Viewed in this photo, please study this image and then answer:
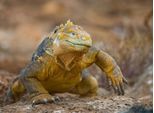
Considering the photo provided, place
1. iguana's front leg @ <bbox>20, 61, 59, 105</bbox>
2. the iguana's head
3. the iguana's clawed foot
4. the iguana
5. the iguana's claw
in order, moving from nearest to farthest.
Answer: the iguana's head < the iguana < the iguana's clawed foot < iguana's front leg @ <bbox>20, 61, 59, 105</bbox> < the iguana's claw

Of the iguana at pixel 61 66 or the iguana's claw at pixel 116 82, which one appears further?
the iguana's claw at pixel 116 82

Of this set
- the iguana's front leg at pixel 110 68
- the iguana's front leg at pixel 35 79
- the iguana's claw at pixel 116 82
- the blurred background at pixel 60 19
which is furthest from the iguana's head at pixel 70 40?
the blurred background at pixel 60 19

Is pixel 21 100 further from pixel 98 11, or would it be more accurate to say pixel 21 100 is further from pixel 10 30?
pixel 98 11

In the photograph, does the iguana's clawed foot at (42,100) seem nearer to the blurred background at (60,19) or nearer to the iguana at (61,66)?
the iguana at (61,66)

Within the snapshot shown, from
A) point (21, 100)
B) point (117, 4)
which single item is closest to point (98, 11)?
point (117, 4)

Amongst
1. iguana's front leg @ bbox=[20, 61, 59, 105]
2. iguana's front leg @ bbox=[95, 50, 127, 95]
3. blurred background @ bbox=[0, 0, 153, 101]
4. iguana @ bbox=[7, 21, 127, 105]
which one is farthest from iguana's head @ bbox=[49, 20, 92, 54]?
blurred background @ bbox=[0, 0, 153, 101]

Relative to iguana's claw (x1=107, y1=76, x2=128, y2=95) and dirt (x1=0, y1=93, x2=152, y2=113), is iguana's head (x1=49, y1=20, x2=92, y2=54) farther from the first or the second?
iguana's claw (x1=107, y1=76, x2=128, y2=95)

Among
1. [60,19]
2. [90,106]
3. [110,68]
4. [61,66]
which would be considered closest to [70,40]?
[61,66]

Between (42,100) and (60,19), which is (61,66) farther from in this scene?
(60,19)
